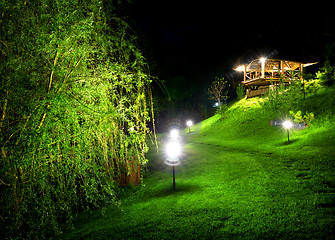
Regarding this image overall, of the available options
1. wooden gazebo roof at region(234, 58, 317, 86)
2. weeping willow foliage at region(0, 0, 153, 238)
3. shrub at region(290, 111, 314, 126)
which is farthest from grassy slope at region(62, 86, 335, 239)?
wooden gazebo roof at region(234, 58, 317, 86)

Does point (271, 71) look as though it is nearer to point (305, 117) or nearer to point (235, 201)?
point (305, 117)

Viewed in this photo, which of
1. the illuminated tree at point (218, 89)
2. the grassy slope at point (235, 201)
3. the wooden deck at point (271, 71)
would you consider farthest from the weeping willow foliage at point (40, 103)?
the illuminated tree at point (218, 89)

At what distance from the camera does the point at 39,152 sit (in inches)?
118

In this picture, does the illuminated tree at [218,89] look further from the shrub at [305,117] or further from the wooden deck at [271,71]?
the shrub at [305,117]

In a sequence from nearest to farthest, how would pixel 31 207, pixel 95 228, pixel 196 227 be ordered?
1. pixel 31 207
2. pixel 196 227
3. pixel 95 228

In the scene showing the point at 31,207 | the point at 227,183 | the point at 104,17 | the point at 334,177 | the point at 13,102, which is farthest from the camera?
the point at 227,183

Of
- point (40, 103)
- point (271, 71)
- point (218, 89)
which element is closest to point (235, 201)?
point (40, 103)

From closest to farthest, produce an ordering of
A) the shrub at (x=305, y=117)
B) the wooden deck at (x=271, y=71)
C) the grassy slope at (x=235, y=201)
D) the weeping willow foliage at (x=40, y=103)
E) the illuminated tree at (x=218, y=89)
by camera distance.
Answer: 1. the weeping willow foliage at (x=40, y=103)
2. the grassy slope at (x=235, y=201)
3. the shrub at (x=305, y=117)
4. the wooden deck at (x=271, y=71)
5. the illuminated tree at (x=218, y=89)

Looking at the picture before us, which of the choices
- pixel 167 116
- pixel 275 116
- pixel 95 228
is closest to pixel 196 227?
pixel 95 228

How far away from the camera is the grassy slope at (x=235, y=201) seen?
12.8 ft

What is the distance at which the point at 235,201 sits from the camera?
5094mm

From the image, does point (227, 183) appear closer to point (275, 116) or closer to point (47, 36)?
point (47, 36)

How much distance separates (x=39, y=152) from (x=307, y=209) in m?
5.39

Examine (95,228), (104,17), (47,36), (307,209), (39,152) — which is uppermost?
(104,17)
